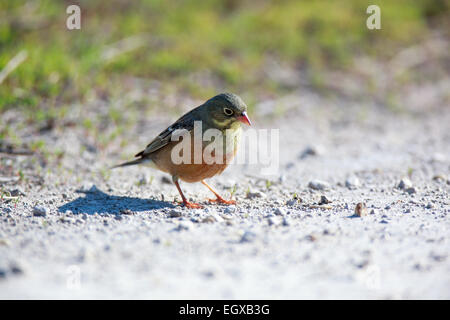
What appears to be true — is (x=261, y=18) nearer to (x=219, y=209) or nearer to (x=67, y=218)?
(x=219, y=209)

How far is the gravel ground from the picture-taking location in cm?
319

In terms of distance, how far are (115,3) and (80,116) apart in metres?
5.21

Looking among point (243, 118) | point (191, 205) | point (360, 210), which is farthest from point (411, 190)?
point (191, 205)

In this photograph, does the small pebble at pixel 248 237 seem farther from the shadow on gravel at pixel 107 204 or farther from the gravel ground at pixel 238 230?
the shadow on gravel at pixel 107 204

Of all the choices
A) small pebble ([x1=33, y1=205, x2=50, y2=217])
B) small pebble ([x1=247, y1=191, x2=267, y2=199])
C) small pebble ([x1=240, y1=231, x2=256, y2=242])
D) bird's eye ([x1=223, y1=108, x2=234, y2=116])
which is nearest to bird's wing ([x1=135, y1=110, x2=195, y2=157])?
bird's eye ([x1=223, y1=108, x2=234, y2=116])

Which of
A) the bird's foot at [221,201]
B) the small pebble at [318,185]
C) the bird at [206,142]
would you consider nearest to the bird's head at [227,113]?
the bird at [206,142]

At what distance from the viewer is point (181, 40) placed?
33.4ft

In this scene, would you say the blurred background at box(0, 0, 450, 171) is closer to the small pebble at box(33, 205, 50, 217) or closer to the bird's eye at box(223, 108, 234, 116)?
the small pebble at box(33, 205, 50, 217)

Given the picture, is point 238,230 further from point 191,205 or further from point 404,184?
point 404,184

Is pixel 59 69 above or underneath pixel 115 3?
underneath

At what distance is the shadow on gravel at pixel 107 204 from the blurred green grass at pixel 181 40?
2.21 meters

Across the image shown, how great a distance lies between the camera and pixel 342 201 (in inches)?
200

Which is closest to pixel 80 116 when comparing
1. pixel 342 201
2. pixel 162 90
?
pixel 162 90

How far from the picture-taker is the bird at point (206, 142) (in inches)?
197
